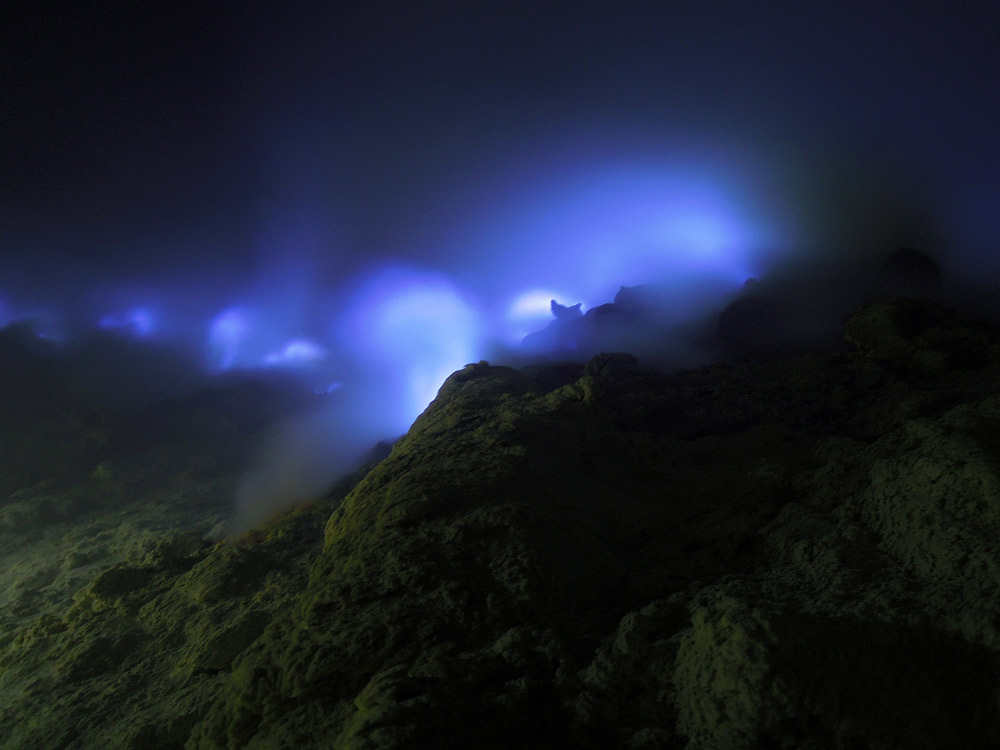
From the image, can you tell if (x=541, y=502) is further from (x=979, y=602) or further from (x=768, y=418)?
(x=768, y=418)

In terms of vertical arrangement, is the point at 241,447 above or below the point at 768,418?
above

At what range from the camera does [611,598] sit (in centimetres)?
305

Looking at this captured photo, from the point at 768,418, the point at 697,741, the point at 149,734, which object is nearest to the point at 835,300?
the point at 768,418

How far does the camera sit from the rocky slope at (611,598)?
2086 millimetres

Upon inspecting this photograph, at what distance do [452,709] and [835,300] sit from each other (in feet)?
32.0

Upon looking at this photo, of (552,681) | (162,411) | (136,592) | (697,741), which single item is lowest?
(697,741)

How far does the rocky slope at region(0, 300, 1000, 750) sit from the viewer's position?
2.09m

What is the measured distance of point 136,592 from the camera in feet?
20.1

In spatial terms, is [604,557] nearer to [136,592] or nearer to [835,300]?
[136,592]

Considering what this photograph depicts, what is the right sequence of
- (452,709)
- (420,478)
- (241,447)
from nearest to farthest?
(452,709), (420,478), (241,447)

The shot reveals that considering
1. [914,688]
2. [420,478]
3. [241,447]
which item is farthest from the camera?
[241,447]

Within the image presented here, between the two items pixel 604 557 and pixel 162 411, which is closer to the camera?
pixel 604 557

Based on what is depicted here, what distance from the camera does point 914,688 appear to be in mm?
2043

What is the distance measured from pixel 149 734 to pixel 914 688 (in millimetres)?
4702
